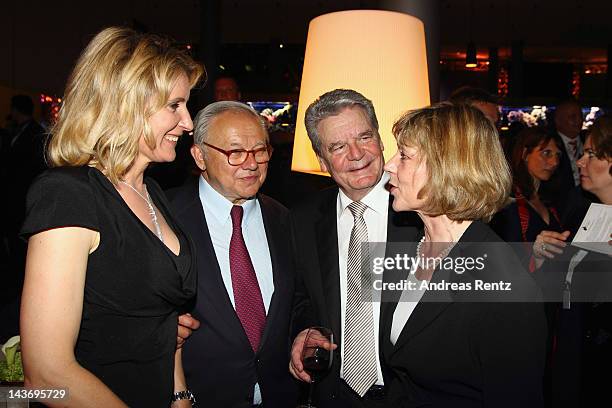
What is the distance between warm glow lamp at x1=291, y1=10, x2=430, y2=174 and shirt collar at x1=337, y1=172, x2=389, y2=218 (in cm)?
13

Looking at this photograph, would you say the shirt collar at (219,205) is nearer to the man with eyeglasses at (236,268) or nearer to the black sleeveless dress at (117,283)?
the man with eyeglasses at (236,268)

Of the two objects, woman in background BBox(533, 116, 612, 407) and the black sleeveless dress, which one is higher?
the black sleeveless dress

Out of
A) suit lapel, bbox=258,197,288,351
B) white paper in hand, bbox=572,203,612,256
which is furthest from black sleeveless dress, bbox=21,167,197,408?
white paper in hand, bbox=572,203,612,256

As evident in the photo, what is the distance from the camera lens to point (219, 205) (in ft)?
8.13

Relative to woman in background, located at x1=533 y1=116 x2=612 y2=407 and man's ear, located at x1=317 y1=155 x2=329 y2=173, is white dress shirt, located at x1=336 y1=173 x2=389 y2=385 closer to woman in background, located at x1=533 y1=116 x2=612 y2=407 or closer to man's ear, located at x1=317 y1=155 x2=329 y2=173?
man's ear, located at x1=317 y1=155 x2=329 y2=173

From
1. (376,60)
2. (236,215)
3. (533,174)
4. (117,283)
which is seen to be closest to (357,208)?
(236,215)

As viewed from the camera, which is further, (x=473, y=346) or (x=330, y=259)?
(x=330, y=259)

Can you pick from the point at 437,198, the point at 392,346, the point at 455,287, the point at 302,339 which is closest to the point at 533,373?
the point at 455,287

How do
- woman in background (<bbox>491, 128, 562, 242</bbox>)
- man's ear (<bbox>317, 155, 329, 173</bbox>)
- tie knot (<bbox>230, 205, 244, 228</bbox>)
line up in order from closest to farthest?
tie knot (<bbox>230, 205, 244, 228</bbox>) < man's ear (<bbox>317, 155, 329, 173</bbox>) < woman in background (<bbox>491, 128, 562, 242</bbox>)

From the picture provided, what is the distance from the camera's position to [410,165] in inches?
78.0

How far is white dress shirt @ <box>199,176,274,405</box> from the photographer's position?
7.77ft

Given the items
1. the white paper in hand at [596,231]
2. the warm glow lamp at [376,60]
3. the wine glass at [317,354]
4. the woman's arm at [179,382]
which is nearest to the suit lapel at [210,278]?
the woman's arm at [179,382]

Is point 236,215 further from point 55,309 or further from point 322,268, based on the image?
point 55,309

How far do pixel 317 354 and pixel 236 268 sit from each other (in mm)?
653
